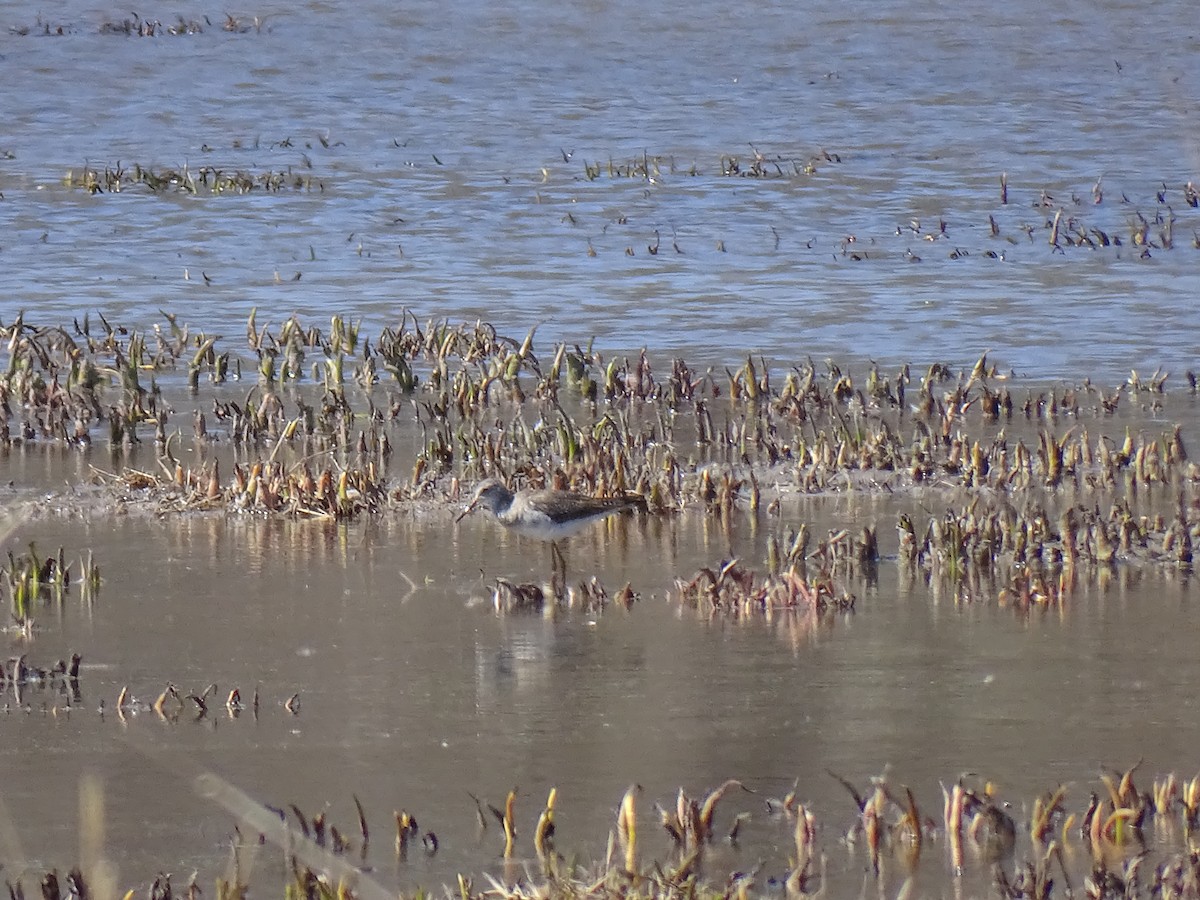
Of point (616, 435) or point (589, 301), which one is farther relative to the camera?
point (589, 301)

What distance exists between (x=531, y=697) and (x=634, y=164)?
18593mm

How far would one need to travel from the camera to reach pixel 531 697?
6621 mm

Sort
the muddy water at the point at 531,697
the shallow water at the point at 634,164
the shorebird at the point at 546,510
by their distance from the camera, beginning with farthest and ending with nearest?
1. the shallow water at the point at 634,164
2. the shorebird at the point at 546,510
3. the muddy water at the point at 531,697

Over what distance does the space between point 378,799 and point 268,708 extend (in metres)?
0.92

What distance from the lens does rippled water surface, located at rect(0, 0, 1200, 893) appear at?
6008mm

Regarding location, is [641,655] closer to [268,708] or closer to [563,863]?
[268,708]

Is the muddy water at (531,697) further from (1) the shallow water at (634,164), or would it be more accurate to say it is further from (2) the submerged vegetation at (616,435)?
(1) the shallow water at (634,164)

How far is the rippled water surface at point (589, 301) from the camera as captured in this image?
6.01 meters

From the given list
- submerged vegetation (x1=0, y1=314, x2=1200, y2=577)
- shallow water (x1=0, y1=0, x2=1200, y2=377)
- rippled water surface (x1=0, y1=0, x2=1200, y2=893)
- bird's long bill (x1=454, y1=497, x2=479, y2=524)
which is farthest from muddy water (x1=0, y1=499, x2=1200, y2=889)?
shallow water (x1=0, y1=0, x2=1200, y2=377)

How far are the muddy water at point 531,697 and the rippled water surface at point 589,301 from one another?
0.02m

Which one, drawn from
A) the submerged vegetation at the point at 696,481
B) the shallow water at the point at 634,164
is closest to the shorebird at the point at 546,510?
the submerged vegetation at the point at 696,481

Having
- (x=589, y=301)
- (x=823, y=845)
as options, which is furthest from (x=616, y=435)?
(x=589, y=301)

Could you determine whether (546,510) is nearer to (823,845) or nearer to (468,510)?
(468,510)

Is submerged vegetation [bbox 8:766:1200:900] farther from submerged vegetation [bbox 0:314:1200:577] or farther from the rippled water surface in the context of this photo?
submerged vegetation [bbox 0:314:1200:577]
